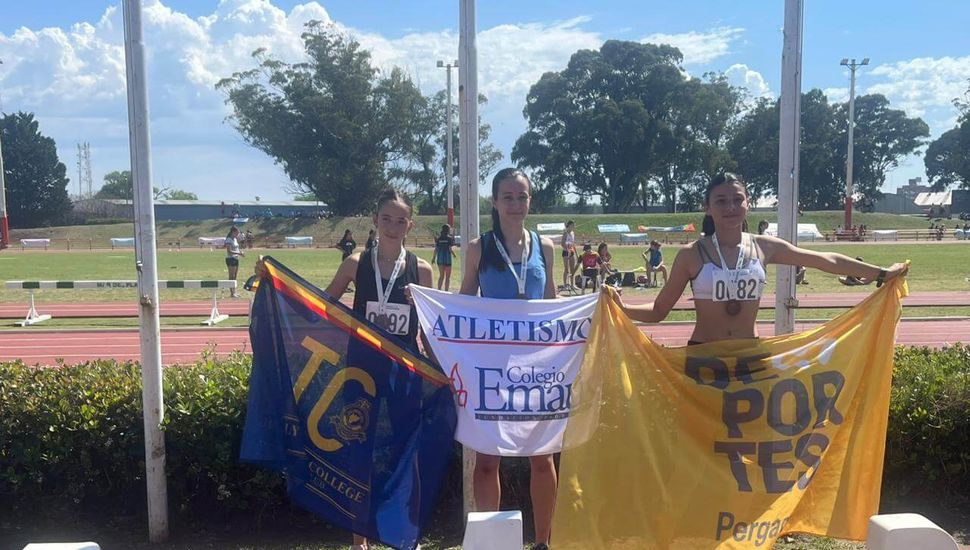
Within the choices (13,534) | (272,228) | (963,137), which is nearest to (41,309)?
(13,534)

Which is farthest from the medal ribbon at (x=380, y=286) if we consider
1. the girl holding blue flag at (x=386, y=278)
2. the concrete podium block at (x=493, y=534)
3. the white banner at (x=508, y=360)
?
the concrete podium block at (x=493, y=534)

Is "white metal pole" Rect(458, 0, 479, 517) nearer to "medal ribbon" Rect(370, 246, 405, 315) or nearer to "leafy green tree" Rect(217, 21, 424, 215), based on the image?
"medal ribbon" Rect(370, 246, 405, 315)

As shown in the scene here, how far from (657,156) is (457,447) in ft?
236

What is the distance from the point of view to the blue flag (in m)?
3.69

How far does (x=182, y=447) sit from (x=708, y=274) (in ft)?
9.87

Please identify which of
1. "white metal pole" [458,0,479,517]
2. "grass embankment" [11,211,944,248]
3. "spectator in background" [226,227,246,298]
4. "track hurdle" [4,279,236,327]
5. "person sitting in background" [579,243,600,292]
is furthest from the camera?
"grass embankment" [11,211,944,248]

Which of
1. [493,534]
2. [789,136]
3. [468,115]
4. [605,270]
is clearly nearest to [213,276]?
[605,270]

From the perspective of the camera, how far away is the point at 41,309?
15922 millimetres

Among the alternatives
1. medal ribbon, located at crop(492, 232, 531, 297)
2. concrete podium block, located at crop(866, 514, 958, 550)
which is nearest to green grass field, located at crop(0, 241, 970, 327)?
medal ribbon, located at crop(492, 232, 531, 297)

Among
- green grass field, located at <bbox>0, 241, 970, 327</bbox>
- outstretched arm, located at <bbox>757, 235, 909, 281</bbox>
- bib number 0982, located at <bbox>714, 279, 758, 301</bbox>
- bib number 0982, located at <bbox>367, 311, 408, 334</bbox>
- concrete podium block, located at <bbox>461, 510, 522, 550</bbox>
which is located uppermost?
outstretched arm, located at <bbox>757, 235, 909, 281</bbox>

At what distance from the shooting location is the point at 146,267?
3889mm

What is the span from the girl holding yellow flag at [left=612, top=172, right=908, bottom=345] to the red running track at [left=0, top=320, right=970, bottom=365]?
6711mm

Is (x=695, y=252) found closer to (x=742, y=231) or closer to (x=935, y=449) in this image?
(x=742, y=231)

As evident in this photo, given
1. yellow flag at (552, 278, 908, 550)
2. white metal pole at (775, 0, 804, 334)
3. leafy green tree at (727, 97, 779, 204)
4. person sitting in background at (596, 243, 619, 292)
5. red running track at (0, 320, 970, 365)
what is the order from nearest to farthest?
yellow flag at (552, 278, 908, 550), white metal pole at (775, 0, 804, 334), red running track at (0, 320, 970, 365), person sitting in background at (596, 243, 619, 292), leafy green tree at (727, 97, 779, 204)
